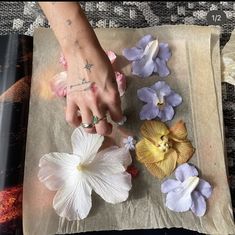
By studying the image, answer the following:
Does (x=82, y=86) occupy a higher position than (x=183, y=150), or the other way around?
(x=82, y=86)

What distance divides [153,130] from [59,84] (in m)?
0.19

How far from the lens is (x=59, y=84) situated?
0.79m

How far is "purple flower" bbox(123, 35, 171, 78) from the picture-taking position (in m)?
0.81

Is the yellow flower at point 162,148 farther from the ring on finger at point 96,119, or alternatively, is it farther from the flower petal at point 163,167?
the ring on finger at point 96,119

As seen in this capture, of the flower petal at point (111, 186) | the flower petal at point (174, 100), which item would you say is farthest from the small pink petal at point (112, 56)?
the flower petal at point (111, 186)

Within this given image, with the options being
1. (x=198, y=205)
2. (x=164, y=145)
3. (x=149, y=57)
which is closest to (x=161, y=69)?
(x=149, y=57)

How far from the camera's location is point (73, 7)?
0.63 meters

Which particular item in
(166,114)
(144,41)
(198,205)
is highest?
(144,41)

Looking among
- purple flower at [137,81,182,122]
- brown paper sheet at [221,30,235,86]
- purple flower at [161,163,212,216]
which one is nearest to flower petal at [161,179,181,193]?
purple flower at [161,163,212,216]

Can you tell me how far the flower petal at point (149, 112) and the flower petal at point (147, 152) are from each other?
0.05 meters

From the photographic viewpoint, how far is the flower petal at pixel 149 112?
30.2 inches

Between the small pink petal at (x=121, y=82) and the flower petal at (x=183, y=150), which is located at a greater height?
the small pink petal at (x=121, y=82)

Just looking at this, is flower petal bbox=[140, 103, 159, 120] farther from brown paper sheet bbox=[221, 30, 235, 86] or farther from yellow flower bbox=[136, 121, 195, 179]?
brown paper sheet bbox=[221, 30, 235, 86]

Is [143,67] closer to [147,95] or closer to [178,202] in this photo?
[147,95]
